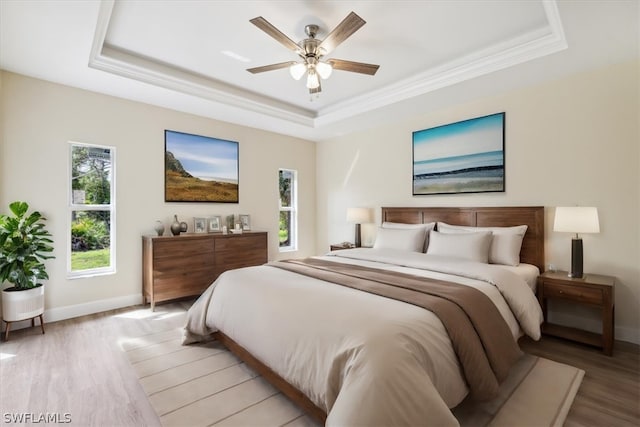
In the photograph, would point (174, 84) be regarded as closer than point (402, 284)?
No

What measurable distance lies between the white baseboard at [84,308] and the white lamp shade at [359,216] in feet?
10.5

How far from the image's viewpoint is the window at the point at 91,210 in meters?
3.55

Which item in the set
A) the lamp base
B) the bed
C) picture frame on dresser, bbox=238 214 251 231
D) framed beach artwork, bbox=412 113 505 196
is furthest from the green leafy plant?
the lamp base

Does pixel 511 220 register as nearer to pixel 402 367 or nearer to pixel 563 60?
pixel 563 60

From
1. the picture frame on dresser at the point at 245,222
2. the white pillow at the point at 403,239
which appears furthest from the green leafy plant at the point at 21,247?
the white pillow at the point at 403,239

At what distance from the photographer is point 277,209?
5441mm

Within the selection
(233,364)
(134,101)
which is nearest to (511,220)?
(233,364)

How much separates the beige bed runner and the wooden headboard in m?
1.63

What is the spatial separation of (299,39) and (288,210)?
3.28 metres

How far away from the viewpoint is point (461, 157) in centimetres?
388

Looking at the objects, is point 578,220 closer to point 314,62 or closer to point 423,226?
point 423,226

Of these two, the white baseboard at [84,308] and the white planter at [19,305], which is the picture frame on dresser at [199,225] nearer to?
the white baseboard at [84,308]

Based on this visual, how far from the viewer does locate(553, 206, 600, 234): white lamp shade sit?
2707 millimetres

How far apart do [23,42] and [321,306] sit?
332cm
